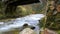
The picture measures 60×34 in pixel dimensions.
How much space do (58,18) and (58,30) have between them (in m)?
0.24

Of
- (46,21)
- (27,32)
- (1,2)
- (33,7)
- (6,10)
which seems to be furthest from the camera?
(33,7)

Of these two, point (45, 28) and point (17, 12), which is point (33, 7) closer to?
point (17, 12)

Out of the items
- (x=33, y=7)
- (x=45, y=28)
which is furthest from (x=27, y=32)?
(x=33, y=7)

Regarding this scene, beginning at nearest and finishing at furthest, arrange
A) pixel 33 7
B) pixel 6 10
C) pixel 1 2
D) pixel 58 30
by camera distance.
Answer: pixel 58 30 → pixel 1 2 → pixel 6 10 → pixel 33 7

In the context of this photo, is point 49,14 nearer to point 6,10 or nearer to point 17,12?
point 6,10

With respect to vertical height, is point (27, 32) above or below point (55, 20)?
below

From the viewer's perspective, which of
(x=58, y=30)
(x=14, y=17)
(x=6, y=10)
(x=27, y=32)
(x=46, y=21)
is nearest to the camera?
(x=58, y=30)

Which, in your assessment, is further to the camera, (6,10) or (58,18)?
(6,10)

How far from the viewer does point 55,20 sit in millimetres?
2922

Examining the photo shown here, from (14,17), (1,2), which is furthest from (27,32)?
(14,17)

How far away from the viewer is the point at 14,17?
1290 cm

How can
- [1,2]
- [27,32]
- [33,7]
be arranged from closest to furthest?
[27,32], [1,2], [33,7]

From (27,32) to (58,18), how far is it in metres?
2.73

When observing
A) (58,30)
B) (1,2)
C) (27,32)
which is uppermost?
(1,2)
